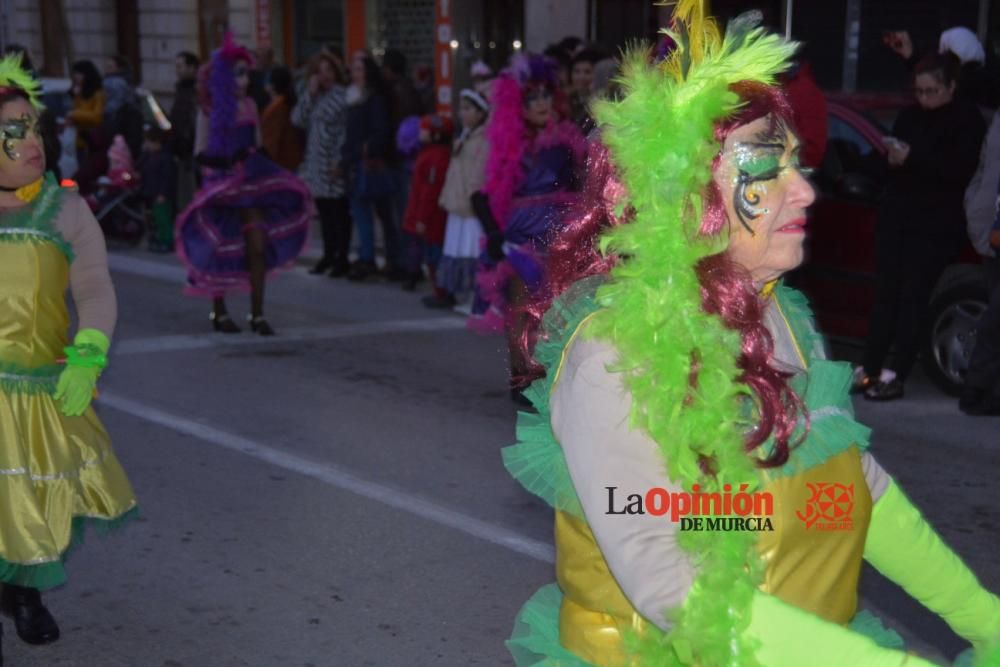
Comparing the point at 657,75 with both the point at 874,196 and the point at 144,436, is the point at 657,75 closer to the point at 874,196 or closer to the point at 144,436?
the point at 144,436

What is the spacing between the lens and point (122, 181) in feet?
49.4

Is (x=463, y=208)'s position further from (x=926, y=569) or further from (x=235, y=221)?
(x=926, y=569)

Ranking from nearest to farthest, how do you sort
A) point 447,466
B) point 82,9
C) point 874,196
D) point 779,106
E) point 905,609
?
point 779,106
point 905,609
point 447,466
point 874,196
point 82,9

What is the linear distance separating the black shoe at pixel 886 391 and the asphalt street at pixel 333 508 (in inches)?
2.6

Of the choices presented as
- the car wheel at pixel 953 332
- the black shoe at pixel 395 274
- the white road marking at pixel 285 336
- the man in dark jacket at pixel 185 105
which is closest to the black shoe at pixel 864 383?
the car wheel at pixel 953 332

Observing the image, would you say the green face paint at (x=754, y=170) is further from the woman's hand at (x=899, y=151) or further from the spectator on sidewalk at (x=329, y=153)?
the spectator on sidewalk at (x=329, y=153)

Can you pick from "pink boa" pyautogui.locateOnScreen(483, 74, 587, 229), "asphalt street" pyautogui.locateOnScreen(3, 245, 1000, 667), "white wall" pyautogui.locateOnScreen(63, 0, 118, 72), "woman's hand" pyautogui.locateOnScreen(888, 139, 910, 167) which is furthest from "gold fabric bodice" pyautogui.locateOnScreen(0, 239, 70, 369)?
"white wall" pyautogui.locateOnScreen(63, 0, 118, 72)

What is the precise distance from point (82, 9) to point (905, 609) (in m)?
22.8

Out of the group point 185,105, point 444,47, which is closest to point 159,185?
point 185,105

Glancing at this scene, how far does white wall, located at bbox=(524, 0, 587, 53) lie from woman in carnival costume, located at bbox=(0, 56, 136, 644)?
13286 millimetres

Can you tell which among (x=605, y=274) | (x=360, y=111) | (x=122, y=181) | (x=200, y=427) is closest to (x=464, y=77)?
(x=122, y=181)

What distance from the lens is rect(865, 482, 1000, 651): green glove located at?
2266 millimetres

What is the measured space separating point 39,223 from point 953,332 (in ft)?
17.5

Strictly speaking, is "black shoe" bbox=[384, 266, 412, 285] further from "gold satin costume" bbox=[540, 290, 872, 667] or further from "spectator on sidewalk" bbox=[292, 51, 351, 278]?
"gold satin costume" bbox=[540, 290, 872, 667]
